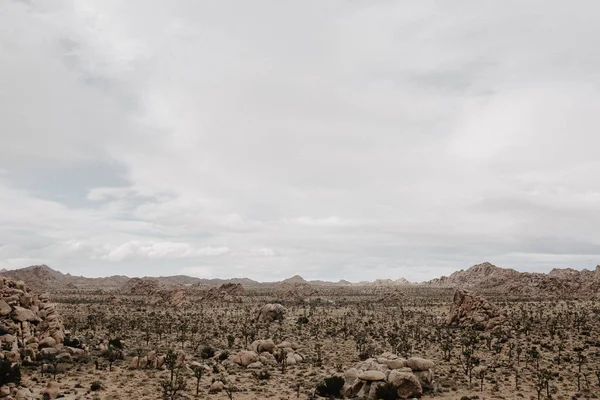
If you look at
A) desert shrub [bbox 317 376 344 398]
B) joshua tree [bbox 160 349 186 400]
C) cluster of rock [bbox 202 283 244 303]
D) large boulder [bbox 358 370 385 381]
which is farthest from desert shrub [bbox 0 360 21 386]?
cluster of rock [bbox 202 283 244 303]

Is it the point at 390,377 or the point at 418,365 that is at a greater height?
the point at 418,365

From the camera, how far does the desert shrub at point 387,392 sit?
2598cm

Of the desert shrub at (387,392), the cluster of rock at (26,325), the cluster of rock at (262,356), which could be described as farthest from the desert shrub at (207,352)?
the desert shrub at (387,392)

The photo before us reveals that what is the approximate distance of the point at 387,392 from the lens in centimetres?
2608

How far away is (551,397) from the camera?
26.6 m

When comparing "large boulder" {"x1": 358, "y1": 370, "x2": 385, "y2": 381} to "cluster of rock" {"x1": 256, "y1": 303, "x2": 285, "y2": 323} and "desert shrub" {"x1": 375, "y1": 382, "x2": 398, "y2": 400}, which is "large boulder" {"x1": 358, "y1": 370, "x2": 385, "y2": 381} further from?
"cluster of rock" {"x1": 256, "y1": 303, "x2": 285, "y2": 323}

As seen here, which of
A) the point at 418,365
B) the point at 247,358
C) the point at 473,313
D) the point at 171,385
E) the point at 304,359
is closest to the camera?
the point at 171,385

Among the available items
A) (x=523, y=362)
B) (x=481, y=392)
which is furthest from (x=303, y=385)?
(x=523, y=362)

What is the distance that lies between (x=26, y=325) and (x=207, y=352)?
15.5 metres

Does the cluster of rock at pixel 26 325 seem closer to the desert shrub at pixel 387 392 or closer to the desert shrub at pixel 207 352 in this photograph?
the desert shrub at pixel 207 352

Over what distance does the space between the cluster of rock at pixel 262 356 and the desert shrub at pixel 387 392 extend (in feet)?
34.4

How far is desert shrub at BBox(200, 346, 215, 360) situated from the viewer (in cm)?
3669

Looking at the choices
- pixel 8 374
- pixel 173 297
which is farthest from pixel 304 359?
pixel 173 297

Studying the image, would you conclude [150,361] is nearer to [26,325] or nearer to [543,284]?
[26,325]
